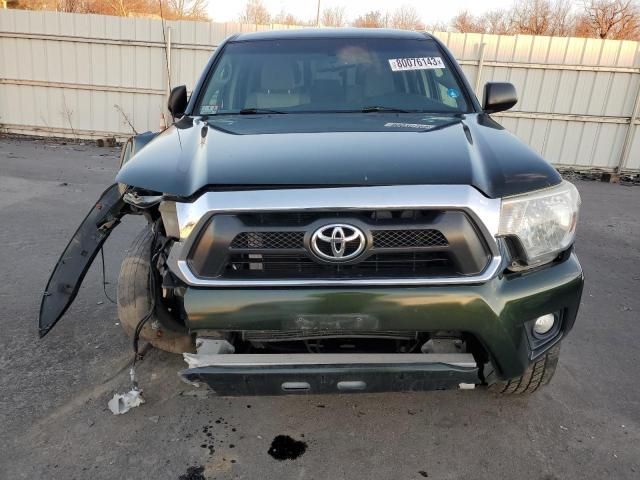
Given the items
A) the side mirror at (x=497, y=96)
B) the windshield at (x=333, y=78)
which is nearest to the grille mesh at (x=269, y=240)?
the windshield at (x=333, y=78)

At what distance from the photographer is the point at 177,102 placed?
343 cm

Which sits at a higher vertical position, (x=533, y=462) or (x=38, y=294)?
(x=533, y=462)

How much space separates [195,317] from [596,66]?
10.3 m

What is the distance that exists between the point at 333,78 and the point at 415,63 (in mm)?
559

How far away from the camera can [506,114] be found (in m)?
9.94

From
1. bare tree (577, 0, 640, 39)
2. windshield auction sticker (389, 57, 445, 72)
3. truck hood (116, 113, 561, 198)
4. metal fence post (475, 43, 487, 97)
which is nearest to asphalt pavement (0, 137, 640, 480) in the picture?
truck hood (116, 113, 561, 198)

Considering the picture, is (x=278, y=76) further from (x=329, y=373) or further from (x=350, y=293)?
(x=329, y=373)

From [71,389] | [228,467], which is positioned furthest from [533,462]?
[71,389]

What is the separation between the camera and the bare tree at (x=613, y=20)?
83.4 feet

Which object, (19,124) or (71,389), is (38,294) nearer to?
(71,389)

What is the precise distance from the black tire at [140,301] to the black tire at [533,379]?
1550 mm

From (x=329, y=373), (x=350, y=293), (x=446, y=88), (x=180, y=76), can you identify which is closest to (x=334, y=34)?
(x=446, y=88)

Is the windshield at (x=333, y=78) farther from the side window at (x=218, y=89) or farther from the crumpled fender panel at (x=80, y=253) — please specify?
the crumpled fender panel at (x=80, y=253)

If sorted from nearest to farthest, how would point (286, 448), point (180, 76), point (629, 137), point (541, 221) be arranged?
point (541, 221) < point (286, 448) < point (629, 137) < point (180, 76)
